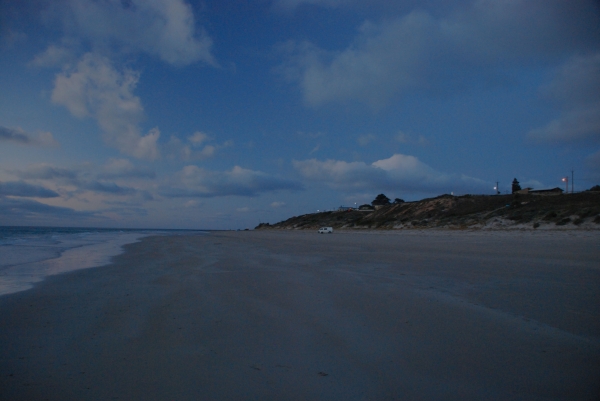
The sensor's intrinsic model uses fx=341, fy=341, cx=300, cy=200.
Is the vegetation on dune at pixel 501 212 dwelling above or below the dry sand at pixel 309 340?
above

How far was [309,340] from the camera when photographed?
14.7 feet

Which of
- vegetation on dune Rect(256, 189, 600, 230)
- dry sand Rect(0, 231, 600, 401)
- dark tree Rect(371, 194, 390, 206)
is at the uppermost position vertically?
dark tree Rect(371, 194, 390, 206)

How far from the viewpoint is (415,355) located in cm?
392

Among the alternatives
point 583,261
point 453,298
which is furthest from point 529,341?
point 583,261

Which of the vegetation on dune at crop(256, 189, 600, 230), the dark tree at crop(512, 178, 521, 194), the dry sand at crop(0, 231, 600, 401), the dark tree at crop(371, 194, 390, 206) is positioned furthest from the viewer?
the dark tree at crop(371, 194, 390, 206)

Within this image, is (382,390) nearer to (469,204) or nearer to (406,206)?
(469,204)

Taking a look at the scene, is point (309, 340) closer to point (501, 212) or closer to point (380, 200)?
point (501, 212)

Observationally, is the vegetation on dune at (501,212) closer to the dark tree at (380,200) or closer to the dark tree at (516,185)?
the dark tree at (380,200)

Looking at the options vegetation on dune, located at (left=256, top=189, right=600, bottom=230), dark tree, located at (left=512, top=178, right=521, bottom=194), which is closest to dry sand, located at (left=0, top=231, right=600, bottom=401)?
vegetation on dune, located at (left=256, top=189, right=600, bottom=230)

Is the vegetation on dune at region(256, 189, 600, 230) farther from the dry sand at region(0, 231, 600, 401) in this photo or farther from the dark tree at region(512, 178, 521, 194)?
the dark tree at region(512, 178, 521, 194)

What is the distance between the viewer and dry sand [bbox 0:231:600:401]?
3262mm

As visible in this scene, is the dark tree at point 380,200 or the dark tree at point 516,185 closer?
the dark tree at point 516,185

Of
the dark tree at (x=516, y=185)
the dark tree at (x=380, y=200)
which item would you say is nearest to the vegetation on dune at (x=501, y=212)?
the dark tree at (x=380, y=200)

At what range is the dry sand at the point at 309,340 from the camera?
3.26m
